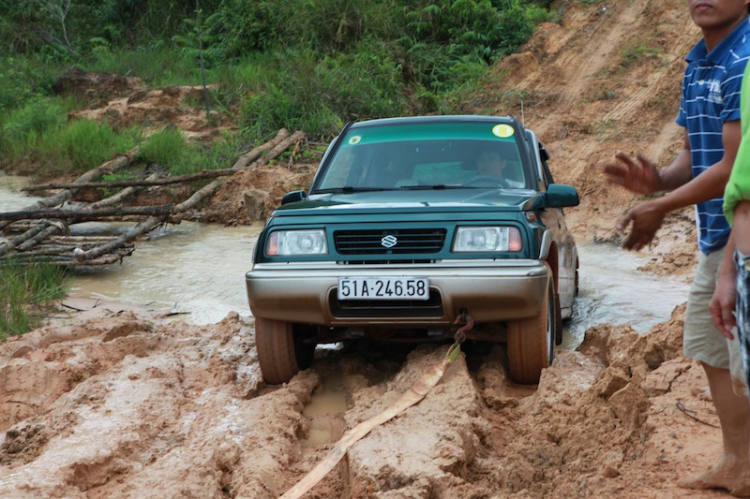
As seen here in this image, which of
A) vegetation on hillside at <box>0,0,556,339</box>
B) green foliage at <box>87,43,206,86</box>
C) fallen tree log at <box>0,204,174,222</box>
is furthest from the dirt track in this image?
green foliage at <box>87,43,206,86</box>

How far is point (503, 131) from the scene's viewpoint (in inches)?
235

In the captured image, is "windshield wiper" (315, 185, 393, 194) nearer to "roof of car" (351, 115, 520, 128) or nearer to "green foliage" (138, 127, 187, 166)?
"roof of car" (351, 115, 520, 128)

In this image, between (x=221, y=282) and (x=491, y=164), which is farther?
(x=221, y=282)

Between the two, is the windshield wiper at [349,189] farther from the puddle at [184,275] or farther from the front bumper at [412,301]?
the puddle at [184,275]

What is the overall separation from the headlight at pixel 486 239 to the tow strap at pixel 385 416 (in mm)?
350

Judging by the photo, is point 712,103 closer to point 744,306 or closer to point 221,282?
point 744,306

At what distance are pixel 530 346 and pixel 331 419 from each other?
3.71ft

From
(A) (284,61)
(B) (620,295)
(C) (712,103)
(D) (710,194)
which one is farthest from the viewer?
(A) (284,61)

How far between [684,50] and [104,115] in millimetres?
11398

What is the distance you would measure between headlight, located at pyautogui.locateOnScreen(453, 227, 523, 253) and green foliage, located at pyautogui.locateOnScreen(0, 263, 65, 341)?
11.8ft

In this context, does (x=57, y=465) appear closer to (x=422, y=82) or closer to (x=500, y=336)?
(x=500, y=336)

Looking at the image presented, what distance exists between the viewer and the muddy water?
292 inches

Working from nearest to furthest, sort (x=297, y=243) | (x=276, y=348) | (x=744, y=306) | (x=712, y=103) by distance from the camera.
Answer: (x=744, y=306) → (x=712, y=103) → (x=297, y=243) → (x=276, y=348)

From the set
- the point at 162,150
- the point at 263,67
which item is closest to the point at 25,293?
the point at 162,150
